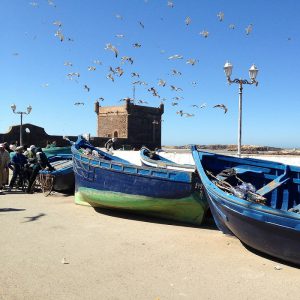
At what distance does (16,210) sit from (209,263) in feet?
18.6

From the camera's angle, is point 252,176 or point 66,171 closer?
point 252,176

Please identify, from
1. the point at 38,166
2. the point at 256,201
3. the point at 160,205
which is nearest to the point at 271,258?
the point at 256,201

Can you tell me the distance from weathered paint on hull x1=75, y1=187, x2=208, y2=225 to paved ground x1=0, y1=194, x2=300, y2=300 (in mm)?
297

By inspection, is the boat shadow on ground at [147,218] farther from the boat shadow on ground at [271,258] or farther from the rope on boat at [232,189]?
the boat shadow on ground at [271,258]

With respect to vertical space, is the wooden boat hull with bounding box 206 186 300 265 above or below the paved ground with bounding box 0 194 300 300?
above

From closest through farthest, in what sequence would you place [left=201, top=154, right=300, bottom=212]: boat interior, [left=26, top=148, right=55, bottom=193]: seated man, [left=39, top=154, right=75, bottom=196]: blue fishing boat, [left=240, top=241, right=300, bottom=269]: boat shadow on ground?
[left=240, top=241, right=300, bottom=269]: boat shadow on ground → [left=201, top=154, right=300, bottom=212]: boat interior → [left=39, top=154, right=75, bottom=196]: blue fishing boat → [left=26, top=148, right=55, bottom=193]: seated man

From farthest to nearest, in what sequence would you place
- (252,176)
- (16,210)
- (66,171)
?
(66,171), (16,210), (252,176)

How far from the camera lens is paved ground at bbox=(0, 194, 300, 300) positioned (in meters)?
4.83

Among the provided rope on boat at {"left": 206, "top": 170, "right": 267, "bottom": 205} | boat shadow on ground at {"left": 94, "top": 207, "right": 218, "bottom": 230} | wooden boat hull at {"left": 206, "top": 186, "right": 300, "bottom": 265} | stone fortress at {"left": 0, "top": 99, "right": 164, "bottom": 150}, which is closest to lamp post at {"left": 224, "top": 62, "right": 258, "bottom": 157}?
boat shadow on ground at {"left": 94, "top": 207, "right": 218, "bottom": 230}

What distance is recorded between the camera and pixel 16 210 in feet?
32.3

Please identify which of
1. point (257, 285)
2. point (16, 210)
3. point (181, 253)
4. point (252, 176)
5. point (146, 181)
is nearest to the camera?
point (257, 285)

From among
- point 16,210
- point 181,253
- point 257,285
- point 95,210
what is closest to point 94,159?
point 95,210

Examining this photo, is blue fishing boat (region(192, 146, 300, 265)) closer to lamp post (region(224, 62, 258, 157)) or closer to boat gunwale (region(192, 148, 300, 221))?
boat gunwale (region(192, 148, 300, 221))

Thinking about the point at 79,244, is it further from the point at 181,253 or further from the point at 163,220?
the point at 163,220
